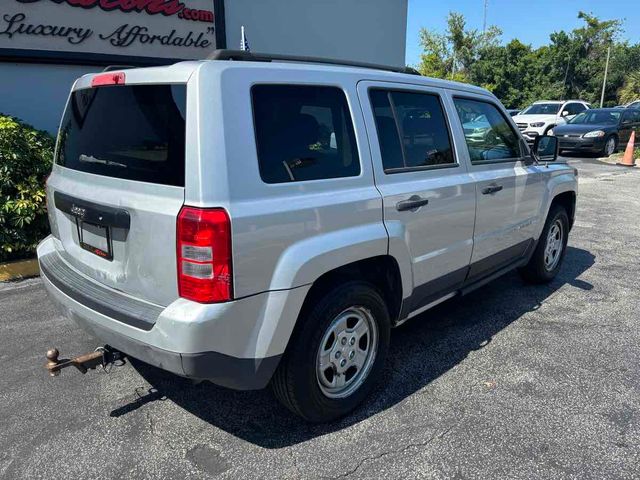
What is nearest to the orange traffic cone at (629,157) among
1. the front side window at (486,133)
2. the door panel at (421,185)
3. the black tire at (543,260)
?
the black tire at (543,260)

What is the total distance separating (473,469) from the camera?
250cm

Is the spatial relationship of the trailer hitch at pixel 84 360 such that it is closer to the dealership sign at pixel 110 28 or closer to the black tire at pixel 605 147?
the dealership sign at pixel 110 28

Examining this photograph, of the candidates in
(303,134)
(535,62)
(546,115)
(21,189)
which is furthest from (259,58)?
(535,62)

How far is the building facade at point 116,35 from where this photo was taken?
6777 mm

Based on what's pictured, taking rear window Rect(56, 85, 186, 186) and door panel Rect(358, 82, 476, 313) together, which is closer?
rear window Rect(56, 85, 186, 186)

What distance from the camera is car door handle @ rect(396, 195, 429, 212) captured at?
116 inches

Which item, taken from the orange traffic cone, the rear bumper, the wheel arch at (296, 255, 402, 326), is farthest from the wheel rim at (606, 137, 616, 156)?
the rear bumper

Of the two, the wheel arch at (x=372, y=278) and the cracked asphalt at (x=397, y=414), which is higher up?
the wheel arch at (x=372, y=278)

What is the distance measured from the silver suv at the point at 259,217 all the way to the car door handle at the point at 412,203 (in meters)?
0.01

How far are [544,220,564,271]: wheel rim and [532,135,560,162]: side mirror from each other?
0.70 metres

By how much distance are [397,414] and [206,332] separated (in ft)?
4.49

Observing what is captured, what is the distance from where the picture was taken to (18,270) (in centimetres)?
536

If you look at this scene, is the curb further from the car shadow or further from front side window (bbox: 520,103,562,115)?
front side window (bbox: 520,103,562,115)

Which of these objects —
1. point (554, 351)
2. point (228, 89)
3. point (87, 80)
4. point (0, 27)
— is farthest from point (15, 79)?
point (554, 351)
